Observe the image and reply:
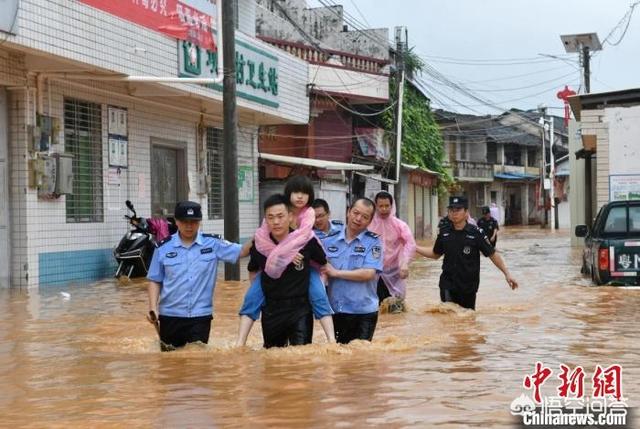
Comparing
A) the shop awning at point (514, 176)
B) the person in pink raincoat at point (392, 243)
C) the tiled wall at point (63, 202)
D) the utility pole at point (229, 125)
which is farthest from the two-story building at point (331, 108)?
the shop awning at point (514, 176)

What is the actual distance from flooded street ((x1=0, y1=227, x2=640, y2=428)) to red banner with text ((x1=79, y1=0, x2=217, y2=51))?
17.2ft

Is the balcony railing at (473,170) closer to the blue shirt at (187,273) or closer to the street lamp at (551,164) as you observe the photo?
the street lamp at (551,164)

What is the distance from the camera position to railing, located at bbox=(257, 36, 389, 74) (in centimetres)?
3031

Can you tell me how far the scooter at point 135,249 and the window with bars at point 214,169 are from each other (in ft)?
16.7

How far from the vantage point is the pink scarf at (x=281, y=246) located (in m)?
7.13

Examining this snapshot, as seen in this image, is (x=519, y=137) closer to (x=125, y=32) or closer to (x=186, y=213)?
(x=125, y=32)

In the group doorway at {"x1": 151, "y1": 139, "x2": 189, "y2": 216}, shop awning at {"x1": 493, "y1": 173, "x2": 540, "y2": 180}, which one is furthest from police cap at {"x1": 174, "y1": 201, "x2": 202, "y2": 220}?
shop awning at {"x1": 493, "y1": 173, "x2": 540, "y2": 180}

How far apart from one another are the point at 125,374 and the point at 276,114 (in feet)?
51.4

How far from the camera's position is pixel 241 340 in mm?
7695

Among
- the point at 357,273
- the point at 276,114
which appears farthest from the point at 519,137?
the point at 357,273

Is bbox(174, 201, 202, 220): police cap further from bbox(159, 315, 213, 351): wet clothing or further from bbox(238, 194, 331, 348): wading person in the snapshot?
bbox(159, 315, 213, 351): wet clothing

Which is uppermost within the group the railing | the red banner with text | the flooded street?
the railing

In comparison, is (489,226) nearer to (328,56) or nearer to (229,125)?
(229,125)

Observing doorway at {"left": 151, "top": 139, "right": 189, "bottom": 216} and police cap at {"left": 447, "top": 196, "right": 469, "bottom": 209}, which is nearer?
Result: police cap at {"left": 447, "top": 196, "right": 469, "bottom": 209}
